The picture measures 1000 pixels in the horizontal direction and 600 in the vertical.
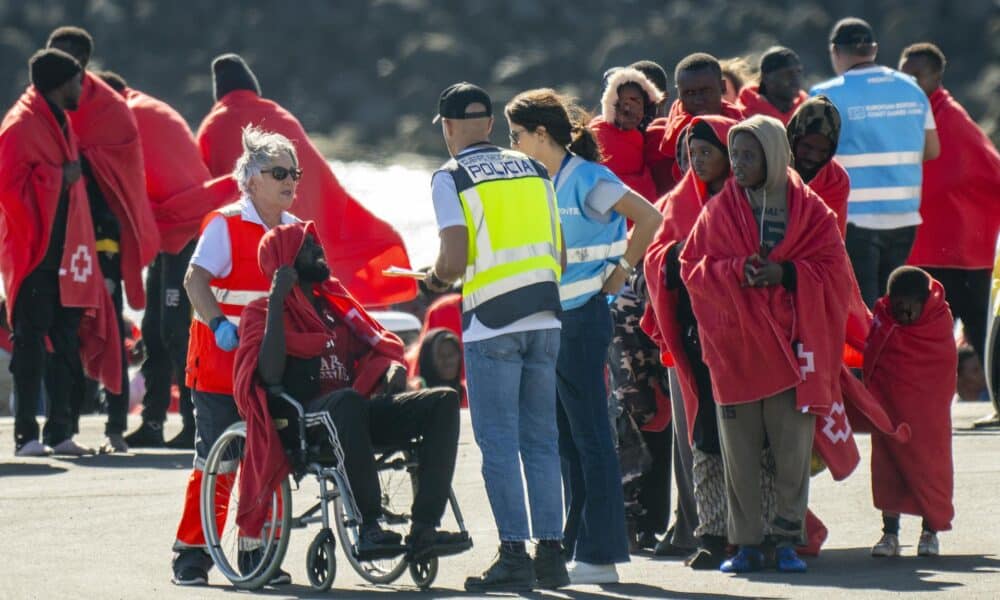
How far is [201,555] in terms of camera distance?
917cm

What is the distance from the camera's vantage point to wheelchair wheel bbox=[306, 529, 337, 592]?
8.67 m

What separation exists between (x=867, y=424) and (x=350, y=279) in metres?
4.43

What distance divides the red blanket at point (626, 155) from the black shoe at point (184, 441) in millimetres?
3895

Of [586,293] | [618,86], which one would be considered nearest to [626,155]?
[618,86]

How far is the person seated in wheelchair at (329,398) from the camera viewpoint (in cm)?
865

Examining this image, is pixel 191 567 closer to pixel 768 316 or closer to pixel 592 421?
pixel 592 421

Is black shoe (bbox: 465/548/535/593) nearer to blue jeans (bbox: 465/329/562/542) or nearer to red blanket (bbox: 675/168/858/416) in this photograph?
blue jeans (bbox: 465/329/562/542)

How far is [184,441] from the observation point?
1346 centimetres

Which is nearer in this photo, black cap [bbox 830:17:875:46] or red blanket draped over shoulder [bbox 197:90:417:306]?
black cap [bbox 830:17:875:46]

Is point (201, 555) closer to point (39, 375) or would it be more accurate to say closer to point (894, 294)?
point (894, 294)

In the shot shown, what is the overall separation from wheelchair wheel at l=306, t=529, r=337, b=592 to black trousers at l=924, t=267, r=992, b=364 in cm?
572

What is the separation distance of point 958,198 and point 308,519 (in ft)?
19.1

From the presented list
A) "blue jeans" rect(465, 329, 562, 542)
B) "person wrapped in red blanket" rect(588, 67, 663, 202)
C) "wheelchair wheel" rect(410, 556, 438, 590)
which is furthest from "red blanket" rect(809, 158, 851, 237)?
"wheelchair wheel" rect(410, 556, 438, 590)

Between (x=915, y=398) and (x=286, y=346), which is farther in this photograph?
(x=915, y=398)
